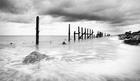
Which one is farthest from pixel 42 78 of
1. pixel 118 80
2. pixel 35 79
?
pixel 118 80

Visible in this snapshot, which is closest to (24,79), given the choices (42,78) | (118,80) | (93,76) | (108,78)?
(42,78)

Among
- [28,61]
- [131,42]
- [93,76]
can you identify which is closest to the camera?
[93,76]

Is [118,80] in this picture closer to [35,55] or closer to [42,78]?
[42,78]

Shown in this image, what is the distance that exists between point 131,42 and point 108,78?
1573 centimetres

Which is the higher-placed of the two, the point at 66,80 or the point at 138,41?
the point at 138,41

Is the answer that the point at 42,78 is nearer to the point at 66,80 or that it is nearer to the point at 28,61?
the point at 66,80

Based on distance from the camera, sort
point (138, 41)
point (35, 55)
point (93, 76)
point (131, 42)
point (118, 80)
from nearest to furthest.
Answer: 1. point (118, 80)
2. point (93, 76)
3. point (35, 55)
4. point (138, 41)
5. point (131, 42)

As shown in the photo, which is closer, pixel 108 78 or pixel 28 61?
pixel 108 78

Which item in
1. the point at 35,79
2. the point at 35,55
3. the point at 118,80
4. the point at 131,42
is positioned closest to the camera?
the point at 118,80

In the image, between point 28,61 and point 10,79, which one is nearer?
point 10,79

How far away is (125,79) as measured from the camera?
339 cm

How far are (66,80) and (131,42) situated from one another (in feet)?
54.2

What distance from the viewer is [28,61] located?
5969 mm

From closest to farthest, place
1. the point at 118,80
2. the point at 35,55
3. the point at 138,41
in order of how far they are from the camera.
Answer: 1. the point at 118,80
2. the point at 35,55
3. the point at 138,41
